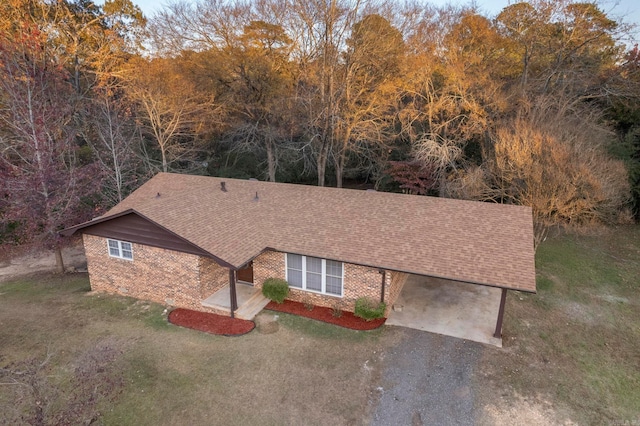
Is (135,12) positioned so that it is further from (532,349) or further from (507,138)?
(532,349)

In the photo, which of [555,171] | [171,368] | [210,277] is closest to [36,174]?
[210,277]

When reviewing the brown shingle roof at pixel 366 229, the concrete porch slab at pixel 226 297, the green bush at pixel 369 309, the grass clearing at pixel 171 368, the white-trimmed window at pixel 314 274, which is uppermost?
the brown shingle roof at pixel 366 229

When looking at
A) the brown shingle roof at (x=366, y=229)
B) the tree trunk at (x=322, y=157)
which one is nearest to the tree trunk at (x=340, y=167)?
the tree trunk at (x=322, y=157)

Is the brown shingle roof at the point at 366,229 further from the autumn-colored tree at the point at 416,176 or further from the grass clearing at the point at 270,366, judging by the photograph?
the autumn-colored tree at the point at 416,176

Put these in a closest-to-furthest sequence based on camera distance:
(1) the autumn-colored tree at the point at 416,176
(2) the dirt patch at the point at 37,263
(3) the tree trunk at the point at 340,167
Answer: (2) the dirt patch at the point at 37,263, (1) the autumn-colored tree at the point at 416,176, (3) the tree trunk at the point at 340,167

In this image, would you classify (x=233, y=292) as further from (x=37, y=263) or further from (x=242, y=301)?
(x=37, y=263)
